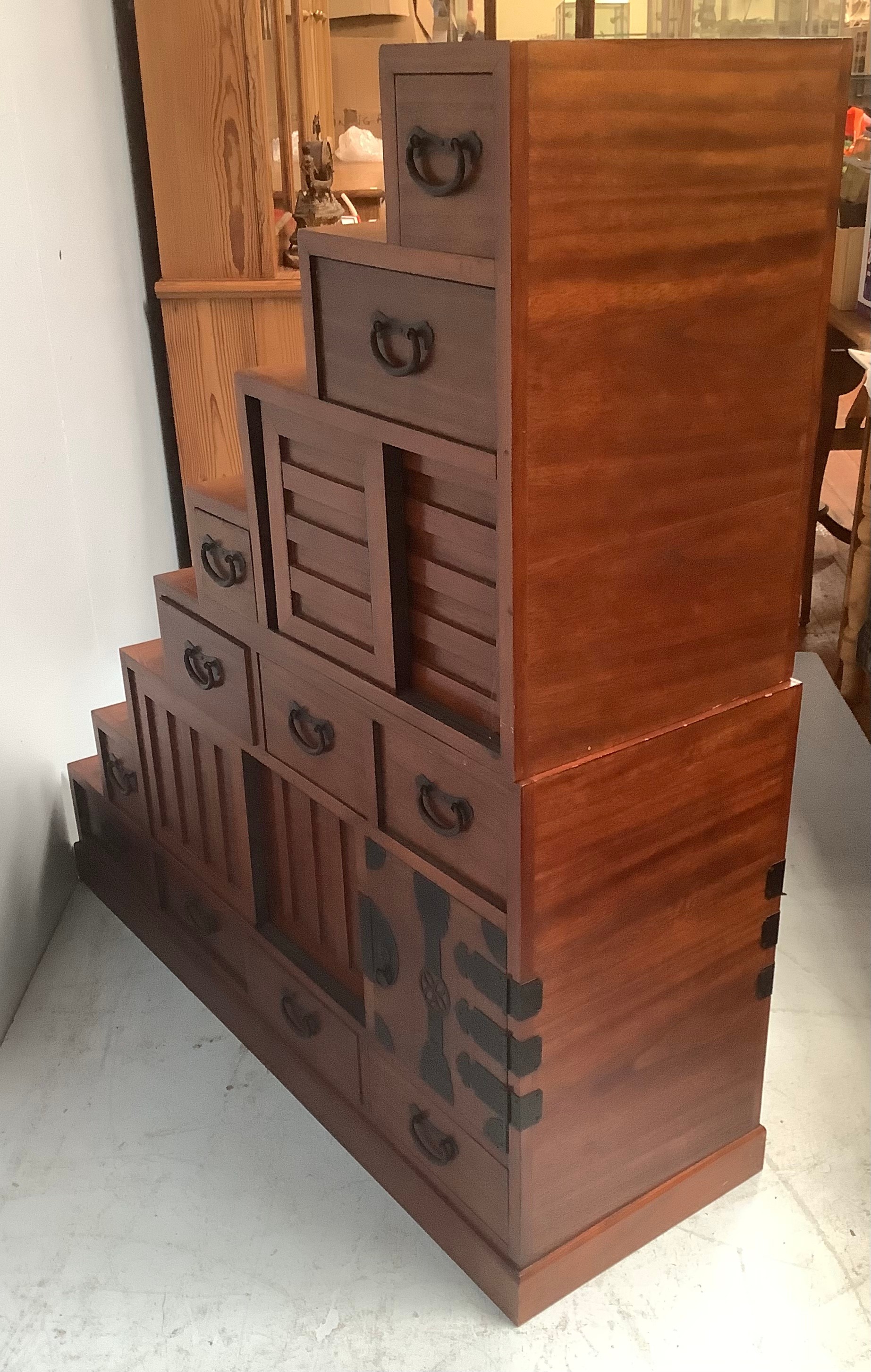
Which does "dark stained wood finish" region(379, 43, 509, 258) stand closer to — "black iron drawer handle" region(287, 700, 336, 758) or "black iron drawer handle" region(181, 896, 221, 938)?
"black iron drawer handle" region(287, 700, 336, 758)

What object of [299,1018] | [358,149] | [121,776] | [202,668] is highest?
[358,149]

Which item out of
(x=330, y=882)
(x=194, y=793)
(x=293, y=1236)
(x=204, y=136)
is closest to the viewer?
(x=293, y=1236)

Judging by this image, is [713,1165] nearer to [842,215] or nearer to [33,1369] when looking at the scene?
[33,1369]

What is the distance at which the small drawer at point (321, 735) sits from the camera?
155 cm

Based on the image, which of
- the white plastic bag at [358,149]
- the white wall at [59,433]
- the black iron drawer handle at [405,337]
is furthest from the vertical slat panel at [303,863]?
the white plastic bag at [358,149]

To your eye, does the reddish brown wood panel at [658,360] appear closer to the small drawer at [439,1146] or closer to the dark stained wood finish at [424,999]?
the dark stained wood finish at [424,999]

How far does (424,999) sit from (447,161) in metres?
1.00

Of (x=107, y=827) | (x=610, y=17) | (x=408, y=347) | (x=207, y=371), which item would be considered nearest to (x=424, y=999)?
(x=408, y=347)

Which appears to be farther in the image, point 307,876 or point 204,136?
point 204,136

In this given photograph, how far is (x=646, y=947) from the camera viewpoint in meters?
1.50

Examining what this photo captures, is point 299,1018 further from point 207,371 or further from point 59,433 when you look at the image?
point 207,371

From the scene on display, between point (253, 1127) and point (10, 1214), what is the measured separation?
Result: 0.37 meters

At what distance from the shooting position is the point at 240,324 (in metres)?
2.68

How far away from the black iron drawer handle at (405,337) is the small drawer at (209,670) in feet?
1.90
